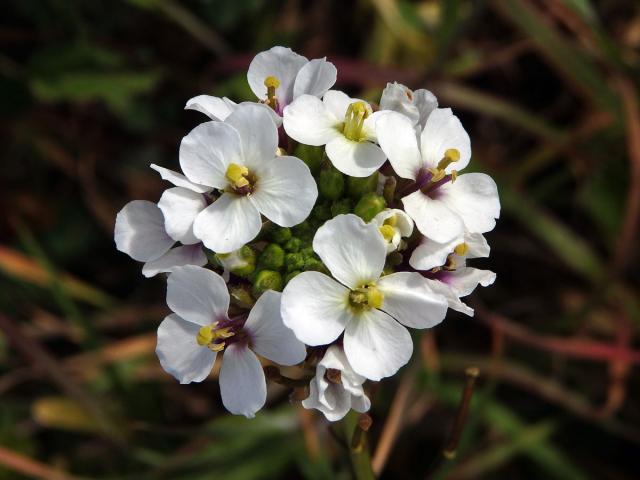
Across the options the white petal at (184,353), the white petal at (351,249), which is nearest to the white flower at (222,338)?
the white petal at (184,353)

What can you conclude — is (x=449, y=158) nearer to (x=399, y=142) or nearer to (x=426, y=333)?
(x=399, y=142)

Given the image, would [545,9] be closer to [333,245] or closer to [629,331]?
[629,331]

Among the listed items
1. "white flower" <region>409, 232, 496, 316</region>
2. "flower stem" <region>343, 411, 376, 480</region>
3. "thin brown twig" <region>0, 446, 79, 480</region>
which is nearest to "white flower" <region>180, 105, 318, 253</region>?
"white flower" <region>409, 232, 496, 316</region>

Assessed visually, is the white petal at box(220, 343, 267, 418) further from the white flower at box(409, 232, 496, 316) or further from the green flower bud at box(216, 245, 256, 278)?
the white flower at box(409, 232, 496, 316)

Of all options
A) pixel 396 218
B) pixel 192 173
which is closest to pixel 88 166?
pixel 192 173

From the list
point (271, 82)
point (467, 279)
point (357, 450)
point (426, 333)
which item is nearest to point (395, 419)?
point (426, 333)
